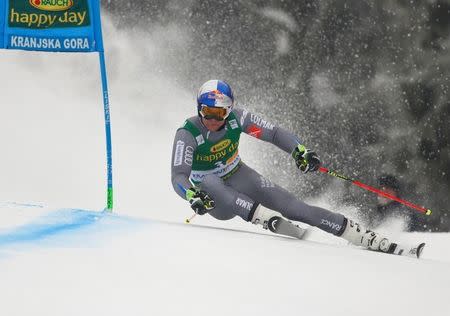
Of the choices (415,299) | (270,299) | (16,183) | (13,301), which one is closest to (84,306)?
(13,301)

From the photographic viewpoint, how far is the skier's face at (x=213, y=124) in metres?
5.39

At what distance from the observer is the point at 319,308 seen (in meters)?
2.72

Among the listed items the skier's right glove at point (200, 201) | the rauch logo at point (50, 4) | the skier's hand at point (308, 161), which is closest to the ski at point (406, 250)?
the skier's hand at point (308, 161)

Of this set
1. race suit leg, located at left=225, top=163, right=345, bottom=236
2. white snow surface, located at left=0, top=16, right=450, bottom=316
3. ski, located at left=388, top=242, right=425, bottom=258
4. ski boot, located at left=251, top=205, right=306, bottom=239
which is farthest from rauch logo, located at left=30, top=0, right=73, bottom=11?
ski, located at left=388, top=242, right=425, bottom=258

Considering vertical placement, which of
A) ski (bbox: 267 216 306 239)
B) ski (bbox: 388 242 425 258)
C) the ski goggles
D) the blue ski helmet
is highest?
the blue ski helmet

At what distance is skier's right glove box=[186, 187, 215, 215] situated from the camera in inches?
190

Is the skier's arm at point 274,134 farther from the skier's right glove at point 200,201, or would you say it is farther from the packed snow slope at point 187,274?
the packed snow slope at point 187,274

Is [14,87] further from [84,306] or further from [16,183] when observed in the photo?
[84,306]

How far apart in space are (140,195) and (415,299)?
8810 mm

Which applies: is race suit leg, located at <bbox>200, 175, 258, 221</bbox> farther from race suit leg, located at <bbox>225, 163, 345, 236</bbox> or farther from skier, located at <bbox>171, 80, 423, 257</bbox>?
race suit leg, located at <bbox>225, 163, 345, 236</bbox>

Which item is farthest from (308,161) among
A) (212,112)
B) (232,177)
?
(212,112)

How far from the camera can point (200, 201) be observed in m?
4.84

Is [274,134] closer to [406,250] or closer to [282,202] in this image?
[282,202]

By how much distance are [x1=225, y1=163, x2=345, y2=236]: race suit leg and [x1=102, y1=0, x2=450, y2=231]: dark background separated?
640 centimetres
